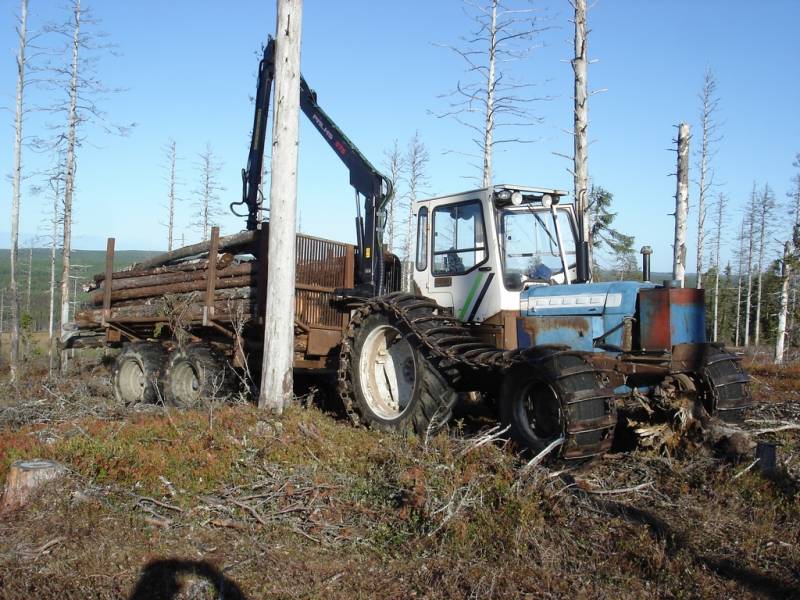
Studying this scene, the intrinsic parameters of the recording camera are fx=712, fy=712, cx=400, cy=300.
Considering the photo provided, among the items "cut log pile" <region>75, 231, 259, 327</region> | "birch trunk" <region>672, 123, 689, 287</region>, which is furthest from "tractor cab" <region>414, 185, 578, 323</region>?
"birch trunk" <region>672, 123, 689, 287</region>

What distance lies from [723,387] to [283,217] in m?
5.19

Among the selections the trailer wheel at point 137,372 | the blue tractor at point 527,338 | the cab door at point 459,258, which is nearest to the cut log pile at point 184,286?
the trailer wheel at point 137,372

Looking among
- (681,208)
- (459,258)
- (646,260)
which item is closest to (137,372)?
(459,258)

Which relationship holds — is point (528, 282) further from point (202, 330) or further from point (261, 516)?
point (202, 330)

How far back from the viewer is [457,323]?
7875mm

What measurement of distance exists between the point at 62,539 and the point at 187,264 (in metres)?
6.78

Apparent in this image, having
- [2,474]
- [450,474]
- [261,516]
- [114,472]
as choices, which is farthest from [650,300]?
[2,474]

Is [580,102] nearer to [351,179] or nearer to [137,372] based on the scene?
[351,179]

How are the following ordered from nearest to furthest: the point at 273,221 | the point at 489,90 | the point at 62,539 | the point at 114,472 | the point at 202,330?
the point at 62,539
the point at 114,472
the point at 273,221
the point at 202,330
the point at 489,90

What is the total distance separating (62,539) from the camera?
16.6 ft

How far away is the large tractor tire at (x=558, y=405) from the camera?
19.6 feet

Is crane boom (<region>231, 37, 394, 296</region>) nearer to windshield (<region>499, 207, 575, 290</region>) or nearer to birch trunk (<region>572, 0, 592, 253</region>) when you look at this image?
windshield (<region>499, 207, 575, 290</region>)

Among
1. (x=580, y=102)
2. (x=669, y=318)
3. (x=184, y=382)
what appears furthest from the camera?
(x=580, y=102)

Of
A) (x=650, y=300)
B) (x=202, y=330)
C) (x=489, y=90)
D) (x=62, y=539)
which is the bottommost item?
(x=62, y=539)
